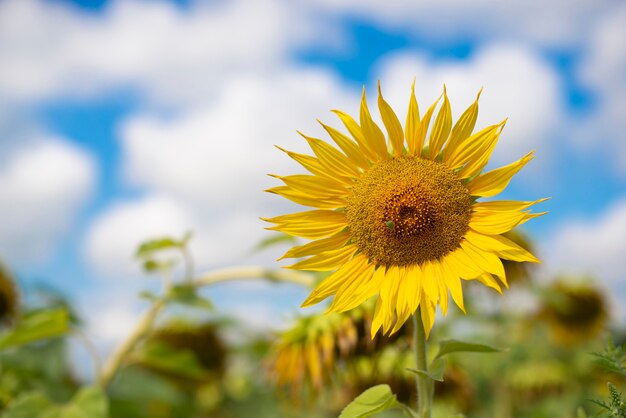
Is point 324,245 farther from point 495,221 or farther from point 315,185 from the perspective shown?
point 495,221

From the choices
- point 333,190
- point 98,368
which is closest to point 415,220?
point 333,190

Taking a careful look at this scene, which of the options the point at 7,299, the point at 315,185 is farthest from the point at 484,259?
the point at 7,299

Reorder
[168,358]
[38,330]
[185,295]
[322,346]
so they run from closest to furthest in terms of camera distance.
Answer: [322,346]
[38,330]
[185,295]
[168,358]

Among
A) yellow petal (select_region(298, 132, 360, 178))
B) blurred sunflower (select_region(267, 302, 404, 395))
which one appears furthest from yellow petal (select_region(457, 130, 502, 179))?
blurred sunflower (select_region(267, 302, 404, 395))

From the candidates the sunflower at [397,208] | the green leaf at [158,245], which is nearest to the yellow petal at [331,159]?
the sunflower at [397,208]

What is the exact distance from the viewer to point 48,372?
2533 mm

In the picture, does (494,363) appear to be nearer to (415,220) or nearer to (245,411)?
(245,411)

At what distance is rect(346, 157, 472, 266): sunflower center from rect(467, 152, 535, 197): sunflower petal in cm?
2

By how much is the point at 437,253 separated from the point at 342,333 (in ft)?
1.94

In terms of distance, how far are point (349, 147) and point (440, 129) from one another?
180mm

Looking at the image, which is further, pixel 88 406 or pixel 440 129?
pixel 88 406

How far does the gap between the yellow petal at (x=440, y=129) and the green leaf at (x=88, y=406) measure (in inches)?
56.0

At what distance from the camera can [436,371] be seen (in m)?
1.17

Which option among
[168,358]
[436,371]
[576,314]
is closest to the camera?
[436,371]
